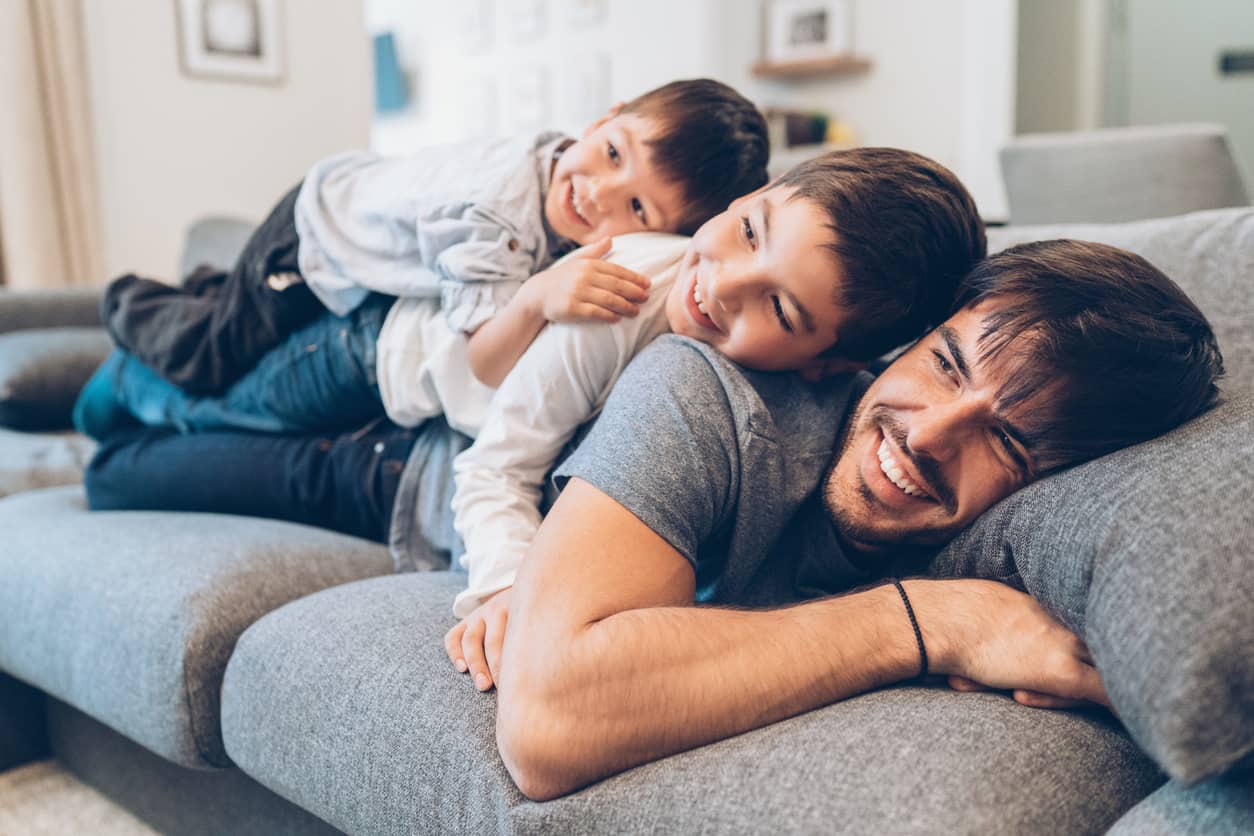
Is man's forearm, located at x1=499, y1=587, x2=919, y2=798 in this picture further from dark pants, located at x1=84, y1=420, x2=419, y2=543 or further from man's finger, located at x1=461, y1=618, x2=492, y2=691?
dark pants, located at x1=84, y1=420, x2=419, y2=543

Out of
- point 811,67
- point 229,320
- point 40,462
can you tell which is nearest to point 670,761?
point 229,320

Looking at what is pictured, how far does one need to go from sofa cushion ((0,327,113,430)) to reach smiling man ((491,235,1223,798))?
1.80 m

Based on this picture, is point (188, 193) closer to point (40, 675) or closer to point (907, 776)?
point (40, 675)

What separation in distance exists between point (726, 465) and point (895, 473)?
165mm

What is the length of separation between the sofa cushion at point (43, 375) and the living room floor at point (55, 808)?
35.1 inches

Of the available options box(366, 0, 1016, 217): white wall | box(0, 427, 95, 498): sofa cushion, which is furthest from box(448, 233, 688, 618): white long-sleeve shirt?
box(366, 0, 1016, 217): white wall

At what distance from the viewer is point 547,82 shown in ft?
19.1

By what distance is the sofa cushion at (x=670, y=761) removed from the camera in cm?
76

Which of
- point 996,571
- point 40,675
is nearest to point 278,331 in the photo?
point 40,675

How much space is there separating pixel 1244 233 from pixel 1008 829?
0.85m

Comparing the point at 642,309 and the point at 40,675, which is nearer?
the point at 642,309

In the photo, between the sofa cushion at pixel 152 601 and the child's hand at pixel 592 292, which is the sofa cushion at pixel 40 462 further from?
the child's hand at pixel 592 292

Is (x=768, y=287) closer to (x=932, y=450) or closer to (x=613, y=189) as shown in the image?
(x=932, y=450)

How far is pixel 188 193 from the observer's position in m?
4.28
